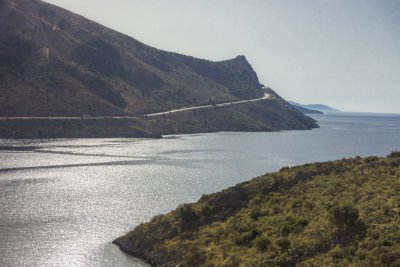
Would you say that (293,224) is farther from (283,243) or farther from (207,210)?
(207,210)

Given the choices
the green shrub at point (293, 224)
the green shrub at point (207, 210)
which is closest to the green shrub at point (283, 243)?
the green shrub at point (293, 224)

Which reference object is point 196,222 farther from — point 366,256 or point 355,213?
point 366,256

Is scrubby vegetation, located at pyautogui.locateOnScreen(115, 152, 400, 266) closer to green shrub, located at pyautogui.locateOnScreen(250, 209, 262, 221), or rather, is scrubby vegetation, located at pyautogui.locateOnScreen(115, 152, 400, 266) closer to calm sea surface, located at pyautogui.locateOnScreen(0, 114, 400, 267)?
green shrub, located at pyautogui.locateOnScreen(250, 209, 262, 221)

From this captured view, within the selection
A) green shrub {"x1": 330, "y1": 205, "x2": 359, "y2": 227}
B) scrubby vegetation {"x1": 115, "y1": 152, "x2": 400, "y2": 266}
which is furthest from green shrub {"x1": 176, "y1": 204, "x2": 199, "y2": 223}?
green shrub {"x1": 330, "y1": 205, "x2": 359, "y2": 227}

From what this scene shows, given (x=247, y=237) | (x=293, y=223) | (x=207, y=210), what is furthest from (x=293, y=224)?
(x=207, y=210)

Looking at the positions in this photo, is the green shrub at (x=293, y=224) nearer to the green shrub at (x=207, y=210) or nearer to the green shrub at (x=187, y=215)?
the green shrub at (x=207, y=210)

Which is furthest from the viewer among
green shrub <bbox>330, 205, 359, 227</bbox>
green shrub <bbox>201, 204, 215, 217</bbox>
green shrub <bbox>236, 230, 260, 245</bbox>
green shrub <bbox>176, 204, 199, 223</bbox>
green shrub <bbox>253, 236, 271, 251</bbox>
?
green shrub <bbox>201, 204, 215, 217</bbox>
